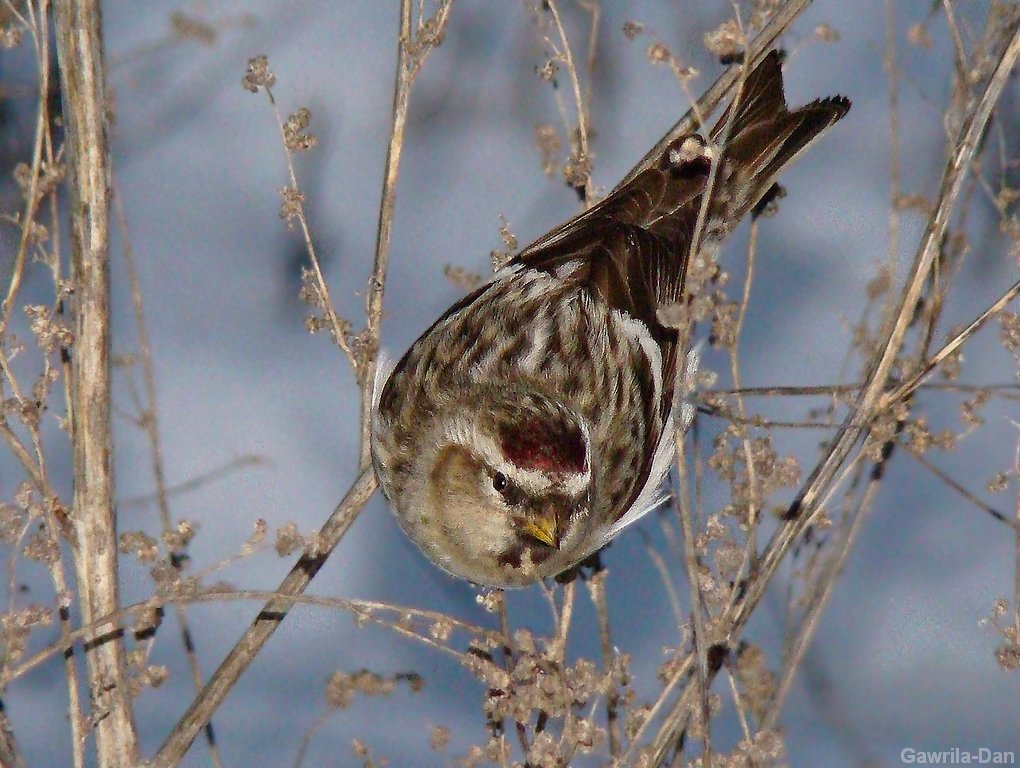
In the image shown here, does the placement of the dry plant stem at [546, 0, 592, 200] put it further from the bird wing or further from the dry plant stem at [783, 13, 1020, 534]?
the dry plant stem at [783, 13, 1020, 534]

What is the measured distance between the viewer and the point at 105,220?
2354 millimetres

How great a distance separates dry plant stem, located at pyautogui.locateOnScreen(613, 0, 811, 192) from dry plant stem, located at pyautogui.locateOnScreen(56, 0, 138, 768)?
52.7 inches

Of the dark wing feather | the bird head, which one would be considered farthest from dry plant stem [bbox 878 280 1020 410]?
the dark wing feather

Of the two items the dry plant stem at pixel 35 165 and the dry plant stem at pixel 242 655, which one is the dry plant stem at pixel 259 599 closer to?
the dry plant stem at pixel 242 655

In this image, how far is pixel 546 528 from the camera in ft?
7.88

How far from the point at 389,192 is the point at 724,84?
0.96 m

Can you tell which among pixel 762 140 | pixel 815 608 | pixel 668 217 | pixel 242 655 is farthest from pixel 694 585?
pixel 762 140

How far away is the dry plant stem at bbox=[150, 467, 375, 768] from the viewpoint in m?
2.22

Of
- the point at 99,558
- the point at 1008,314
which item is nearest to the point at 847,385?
the point at 1008,314

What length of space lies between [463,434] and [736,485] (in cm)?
71

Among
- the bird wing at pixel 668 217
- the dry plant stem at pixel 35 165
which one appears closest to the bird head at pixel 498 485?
the bird wing at pixel 668 217

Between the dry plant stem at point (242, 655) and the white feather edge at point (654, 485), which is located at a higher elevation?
the white feather edge at point (654, 485)

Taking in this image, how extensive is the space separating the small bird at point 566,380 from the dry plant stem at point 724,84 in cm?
5

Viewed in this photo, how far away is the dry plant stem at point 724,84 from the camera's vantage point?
8.11ft
